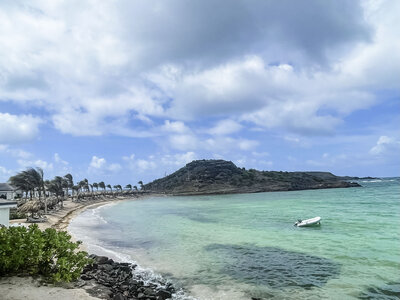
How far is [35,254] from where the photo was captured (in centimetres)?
1094

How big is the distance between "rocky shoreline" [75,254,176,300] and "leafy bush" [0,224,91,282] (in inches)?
45.4

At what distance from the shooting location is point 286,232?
28.8 metres

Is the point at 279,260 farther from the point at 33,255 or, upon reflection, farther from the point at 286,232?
the point at 33,255

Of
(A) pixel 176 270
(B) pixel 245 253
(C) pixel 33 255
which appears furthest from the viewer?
(B) pixel 245 253

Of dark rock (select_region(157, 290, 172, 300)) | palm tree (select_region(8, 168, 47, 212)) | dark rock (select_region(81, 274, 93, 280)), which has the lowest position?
dark rock (select_region(157, 290, 172, 300))

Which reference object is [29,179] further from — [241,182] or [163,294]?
[241,182]

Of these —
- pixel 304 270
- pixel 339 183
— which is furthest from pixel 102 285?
pixel 339 183

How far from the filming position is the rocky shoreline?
12.0 metres

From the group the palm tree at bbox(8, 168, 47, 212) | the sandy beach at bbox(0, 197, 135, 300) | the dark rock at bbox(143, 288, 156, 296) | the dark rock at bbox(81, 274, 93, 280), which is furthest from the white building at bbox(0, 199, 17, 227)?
the palm tree at bbox(8, 168, 47, 212)

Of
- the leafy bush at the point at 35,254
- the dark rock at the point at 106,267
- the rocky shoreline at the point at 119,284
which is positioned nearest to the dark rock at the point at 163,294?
the rocky shoreline at the point at 119,284

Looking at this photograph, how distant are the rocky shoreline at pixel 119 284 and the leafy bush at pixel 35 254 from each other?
45.4 inches

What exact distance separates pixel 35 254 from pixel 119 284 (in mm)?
4331

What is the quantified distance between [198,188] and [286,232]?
114 metres

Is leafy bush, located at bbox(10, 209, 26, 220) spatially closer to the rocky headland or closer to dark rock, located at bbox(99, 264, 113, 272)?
dark rock, located at bbox(99, 264, 113, 272)
